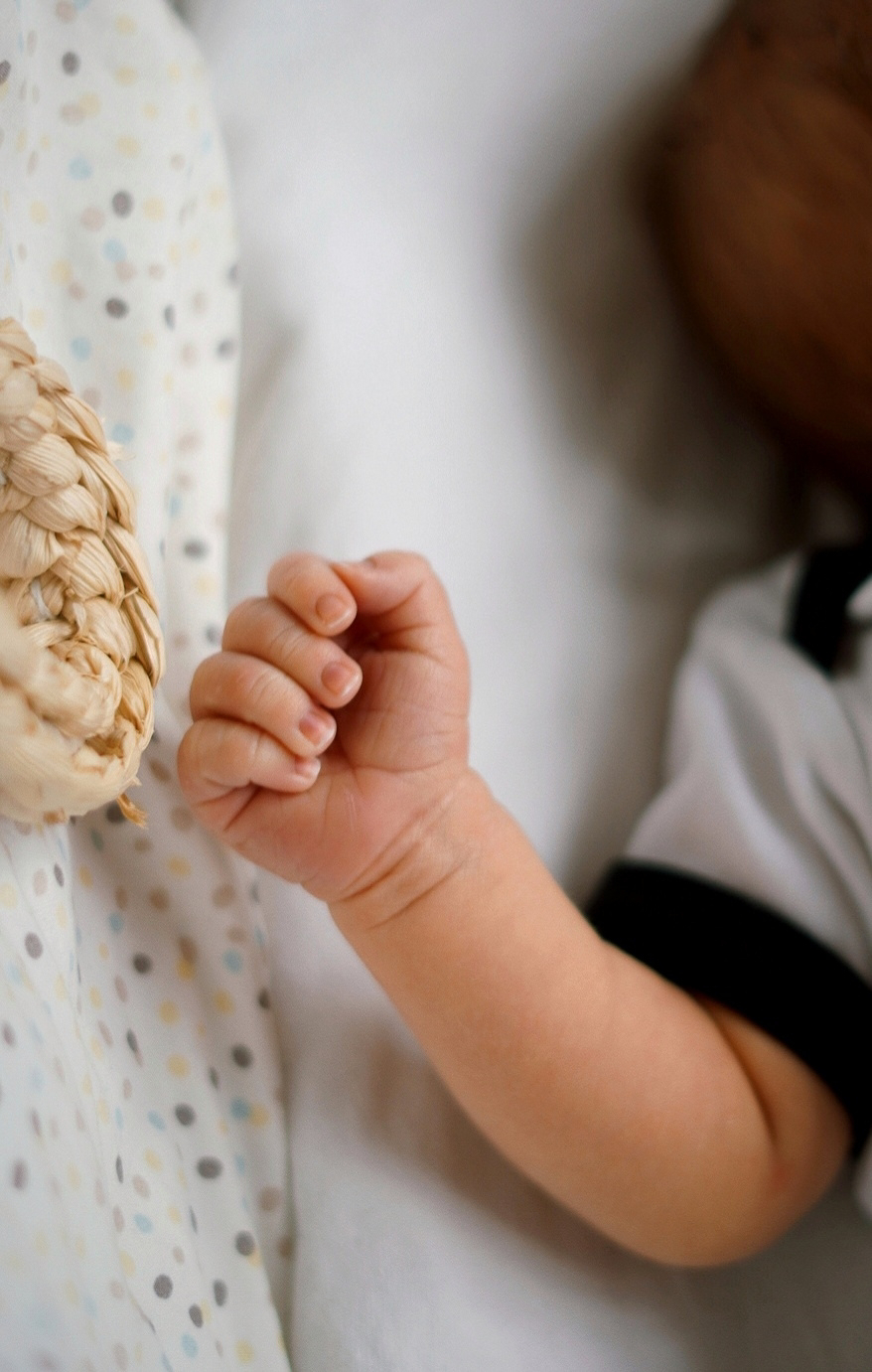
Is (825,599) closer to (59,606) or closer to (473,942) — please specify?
(473,942)

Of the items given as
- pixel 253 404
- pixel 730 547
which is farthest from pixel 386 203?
pixel 730 547

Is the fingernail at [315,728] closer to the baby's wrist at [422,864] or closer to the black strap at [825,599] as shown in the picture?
the baby's wrist at [422,864]

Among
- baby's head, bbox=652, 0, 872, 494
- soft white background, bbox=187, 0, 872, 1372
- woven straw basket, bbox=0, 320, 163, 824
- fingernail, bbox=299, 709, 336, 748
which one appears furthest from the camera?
baby's head, bbox=652, 0, 872, 494

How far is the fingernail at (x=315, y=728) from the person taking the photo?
19.1 inches

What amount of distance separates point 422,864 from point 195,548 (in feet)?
0.71

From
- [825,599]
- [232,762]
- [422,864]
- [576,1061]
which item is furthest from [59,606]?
[825,599]

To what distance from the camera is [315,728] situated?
49 cm

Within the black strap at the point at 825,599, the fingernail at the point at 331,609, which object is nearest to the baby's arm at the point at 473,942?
the fingernail at the point at 331,609

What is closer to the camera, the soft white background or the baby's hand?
the baby's hand

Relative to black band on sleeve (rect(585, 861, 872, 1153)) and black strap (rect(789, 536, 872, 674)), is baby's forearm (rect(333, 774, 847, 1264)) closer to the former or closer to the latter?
black band on sleeve (rect(585, 861, 872, 1153))

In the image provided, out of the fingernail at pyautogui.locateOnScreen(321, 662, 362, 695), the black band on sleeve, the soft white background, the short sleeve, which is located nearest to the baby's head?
the soft white background

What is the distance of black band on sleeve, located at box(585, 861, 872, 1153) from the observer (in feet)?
2.08

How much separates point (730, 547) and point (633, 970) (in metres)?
0.43

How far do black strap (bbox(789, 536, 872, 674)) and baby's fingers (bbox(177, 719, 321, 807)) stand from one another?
45 cm
